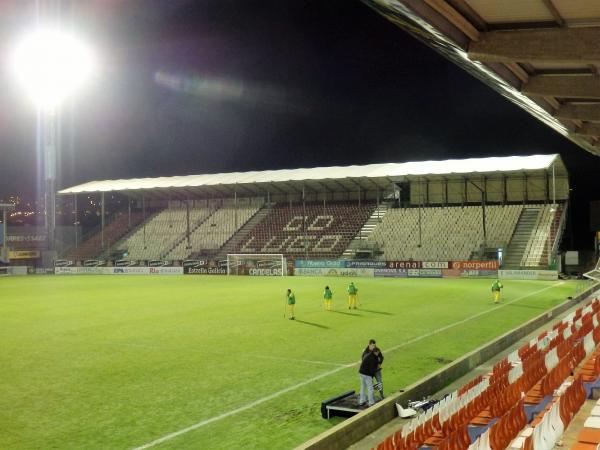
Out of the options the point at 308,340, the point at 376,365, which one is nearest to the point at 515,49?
the point at 376,365

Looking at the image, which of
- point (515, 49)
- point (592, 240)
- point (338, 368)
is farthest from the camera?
point (592, 240)

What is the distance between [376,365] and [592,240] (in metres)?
58.8

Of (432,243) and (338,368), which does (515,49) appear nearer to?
(338,368)

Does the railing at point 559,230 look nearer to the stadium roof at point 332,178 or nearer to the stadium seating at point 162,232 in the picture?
the stadium roof at point 332,178

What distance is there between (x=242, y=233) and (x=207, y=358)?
174ft

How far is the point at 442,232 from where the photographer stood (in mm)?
59625

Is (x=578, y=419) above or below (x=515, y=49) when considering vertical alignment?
below

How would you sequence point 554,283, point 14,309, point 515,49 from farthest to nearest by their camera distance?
1. point 554,283
2. point 14,309
3. point 515,49

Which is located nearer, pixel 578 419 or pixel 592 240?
pixel 578 419

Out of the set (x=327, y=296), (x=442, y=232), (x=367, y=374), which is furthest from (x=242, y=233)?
(x=367, y=374)

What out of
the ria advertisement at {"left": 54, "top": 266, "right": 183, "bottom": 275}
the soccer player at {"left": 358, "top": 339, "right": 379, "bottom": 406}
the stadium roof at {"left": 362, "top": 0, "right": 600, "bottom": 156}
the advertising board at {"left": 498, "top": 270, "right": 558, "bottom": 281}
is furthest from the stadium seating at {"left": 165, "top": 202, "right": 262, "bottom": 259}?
the stadium roof at {"left": 362, "top": 0, "right": 600, "bottom": 156}

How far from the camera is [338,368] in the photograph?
16.5m

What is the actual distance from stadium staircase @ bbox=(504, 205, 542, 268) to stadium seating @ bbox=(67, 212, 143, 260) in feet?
166

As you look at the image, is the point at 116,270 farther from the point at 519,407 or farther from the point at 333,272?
the point at 519,407
